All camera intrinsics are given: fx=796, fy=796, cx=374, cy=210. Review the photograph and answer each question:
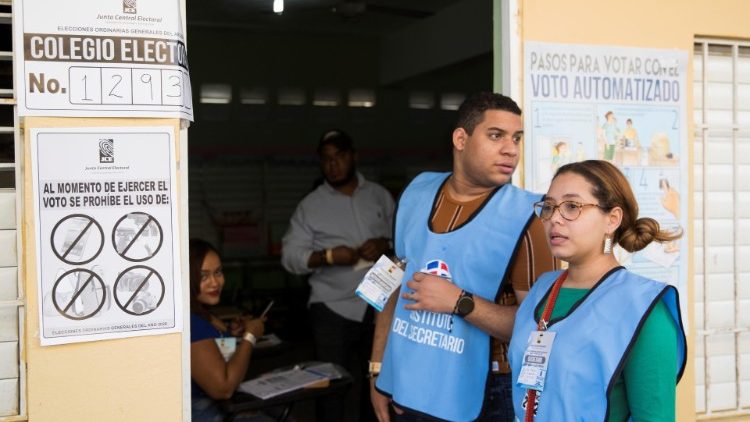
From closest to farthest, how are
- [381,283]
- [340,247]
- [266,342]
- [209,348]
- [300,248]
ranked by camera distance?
[381,283]
[209,348]
[266,342]
[340,247]
[300,248]

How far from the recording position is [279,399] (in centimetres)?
345

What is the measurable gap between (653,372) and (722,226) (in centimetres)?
198

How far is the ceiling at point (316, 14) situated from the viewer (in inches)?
292

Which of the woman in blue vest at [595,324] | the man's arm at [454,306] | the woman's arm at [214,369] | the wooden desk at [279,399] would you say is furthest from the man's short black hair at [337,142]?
the woman in blue vest at [595,324]

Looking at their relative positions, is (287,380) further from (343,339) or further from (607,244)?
(607,244)

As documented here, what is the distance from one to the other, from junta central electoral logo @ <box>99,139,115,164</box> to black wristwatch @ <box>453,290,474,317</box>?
1.24 meters


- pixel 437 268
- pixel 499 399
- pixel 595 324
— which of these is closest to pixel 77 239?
pixel 437 268

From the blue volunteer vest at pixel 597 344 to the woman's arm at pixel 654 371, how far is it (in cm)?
3

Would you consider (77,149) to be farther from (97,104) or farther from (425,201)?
(425,201)

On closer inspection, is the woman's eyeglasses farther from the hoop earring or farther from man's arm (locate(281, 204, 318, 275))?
man's arm (locate(281, 204, 318, 275))

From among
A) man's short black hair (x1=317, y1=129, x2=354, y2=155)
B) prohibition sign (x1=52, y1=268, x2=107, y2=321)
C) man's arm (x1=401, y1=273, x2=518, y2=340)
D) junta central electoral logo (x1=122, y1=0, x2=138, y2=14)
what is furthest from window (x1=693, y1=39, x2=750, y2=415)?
prohibition sign (x1=52, y1=268, x2=107, y2=321)

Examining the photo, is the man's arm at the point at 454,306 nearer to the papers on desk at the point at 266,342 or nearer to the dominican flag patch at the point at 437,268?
the dominican flag patch at the point at 437,268

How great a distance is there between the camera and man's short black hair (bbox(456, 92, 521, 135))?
275 cm

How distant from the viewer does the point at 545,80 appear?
3.21 meters
